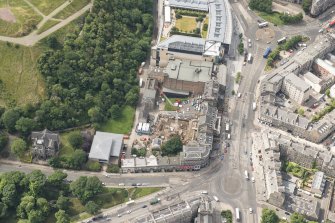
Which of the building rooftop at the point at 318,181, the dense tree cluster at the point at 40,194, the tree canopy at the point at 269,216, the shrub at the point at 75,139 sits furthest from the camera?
the shrub at the point at 75,139

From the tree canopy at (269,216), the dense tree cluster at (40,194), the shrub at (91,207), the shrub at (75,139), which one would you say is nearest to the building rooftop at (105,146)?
the shrub at (75,139)

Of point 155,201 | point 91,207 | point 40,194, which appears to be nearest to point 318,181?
point 155,201

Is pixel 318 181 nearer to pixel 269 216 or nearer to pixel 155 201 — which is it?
pixel 269 216

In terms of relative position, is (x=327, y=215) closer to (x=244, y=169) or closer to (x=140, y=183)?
(x=244, y=169)

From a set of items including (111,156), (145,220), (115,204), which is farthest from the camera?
(111,156)

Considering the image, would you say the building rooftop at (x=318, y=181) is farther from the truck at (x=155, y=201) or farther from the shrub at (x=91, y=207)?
the shrub at (x=91, y=207)

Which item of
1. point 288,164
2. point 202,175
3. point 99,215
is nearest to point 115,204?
point 99,215
